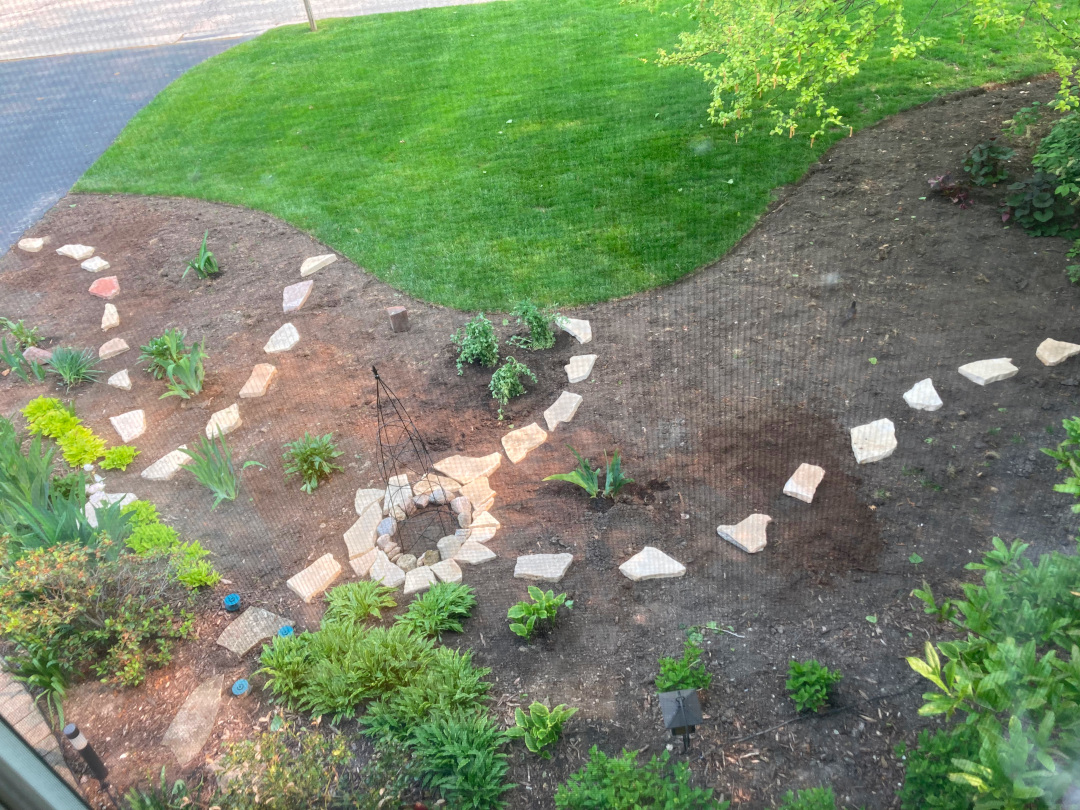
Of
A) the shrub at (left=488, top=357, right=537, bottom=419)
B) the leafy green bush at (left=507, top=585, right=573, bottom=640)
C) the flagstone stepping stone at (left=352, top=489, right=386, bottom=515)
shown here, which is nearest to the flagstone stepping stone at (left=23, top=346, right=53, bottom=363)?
the flagstone stepping stone at (left=352, top=489, right=386, bottom=515)

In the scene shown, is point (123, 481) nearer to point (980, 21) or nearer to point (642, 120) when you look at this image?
point (642, 120)

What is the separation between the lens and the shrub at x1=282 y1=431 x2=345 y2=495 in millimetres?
2988

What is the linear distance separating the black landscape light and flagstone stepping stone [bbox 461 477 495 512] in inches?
47.2

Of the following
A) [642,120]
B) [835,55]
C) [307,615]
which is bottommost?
[307,615]

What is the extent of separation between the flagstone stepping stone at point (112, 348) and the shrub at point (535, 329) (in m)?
2.13

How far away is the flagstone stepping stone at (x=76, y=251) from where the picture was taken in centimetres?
447

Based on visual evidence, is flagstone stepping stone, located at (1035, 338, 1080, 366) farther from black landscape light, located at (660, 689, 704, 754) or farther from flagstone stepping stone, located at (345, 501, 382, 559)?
flagstone stepping stone, located at (345, 501, 382, 559)

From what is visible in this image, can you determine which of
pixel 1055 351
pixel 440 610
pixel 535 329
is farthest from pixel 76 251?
pixel 1055 351

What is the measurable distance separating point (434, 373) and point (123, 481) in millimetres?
1449

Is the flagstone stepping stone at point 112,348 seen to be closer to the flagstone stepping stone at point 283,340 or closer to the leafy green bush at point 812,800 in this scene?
the flagstone stepping stone at point 283,340

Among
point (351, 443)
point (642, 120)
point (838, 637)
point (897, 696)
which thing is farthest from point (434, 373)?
point (642, 120)

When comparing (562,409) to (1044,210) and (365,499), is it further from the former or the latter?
(1044,210)

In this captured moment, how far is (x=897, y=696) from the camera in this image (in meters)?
1.95

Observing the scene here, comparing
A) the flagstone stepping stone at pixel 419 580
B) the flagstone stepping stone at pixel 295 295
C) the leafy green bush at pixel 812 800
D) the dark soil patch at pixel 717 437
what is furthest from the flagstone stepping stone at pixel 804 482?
the flagstone stepping stone at pixel 295 295
